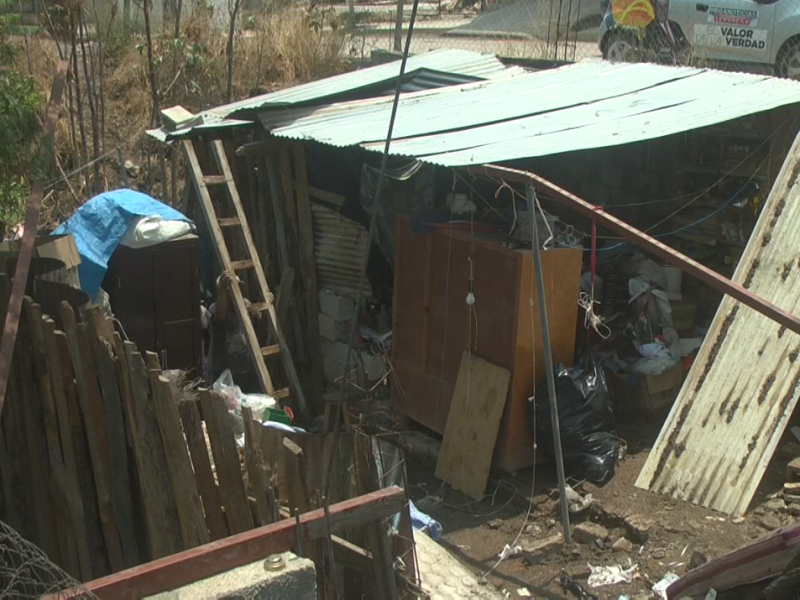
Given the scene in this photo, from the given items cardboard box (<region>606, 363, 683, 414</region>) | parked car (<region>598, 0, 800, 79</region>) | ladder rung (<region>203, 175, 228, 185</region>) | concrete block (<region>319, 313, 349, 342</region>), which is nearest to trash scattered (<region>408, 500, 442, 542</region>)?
cardboard box (<region>606, 363, 683, 414</region>)

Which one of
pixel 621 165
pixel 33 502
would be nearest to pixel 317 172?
pixel 621 165

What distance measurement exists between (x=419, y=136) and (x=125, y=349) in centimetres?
413

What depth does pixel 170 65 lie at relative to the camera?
14336 millimetres

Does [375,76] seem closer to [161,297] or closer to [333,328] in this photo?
[333,328]

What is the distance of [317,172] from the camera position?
385 inches

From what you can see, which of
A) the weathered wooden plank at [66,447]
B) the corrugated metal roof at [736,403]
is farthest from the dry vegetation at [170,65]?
the weathered wooden plank at [66,447]

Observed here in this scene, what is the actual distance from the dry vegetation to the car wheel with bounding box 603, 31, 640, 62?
402cm

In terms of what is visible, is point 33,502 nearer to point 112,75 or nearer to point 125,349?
point 125,349

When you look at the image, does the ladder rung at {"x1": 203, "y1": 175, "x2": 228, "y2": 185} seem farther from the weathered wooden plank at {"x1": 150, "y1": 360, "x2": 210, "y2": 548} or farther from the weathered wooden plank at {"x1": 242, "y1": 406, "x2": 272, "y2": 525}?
the weathered wooden plank at {"x1": 242, "y1": 406, "x2": 272, "y2": 525}

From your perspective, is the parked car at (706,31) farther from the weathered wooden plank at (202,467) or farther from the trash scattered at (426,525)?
the weathered wooden plank at (202,467)

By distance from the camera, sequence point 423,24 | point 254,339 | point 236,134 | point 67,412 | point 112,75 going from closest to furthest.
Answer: point 67,412
point 254,339
point 236,134
point 112,75
point 423,24

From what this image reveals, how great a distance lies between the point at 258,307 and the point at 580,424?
3398 millimetres

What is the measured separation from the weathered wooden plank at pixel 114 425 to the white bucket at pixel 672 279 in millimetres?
5572

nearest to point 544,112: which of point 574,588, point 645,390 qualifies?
point 645,390
